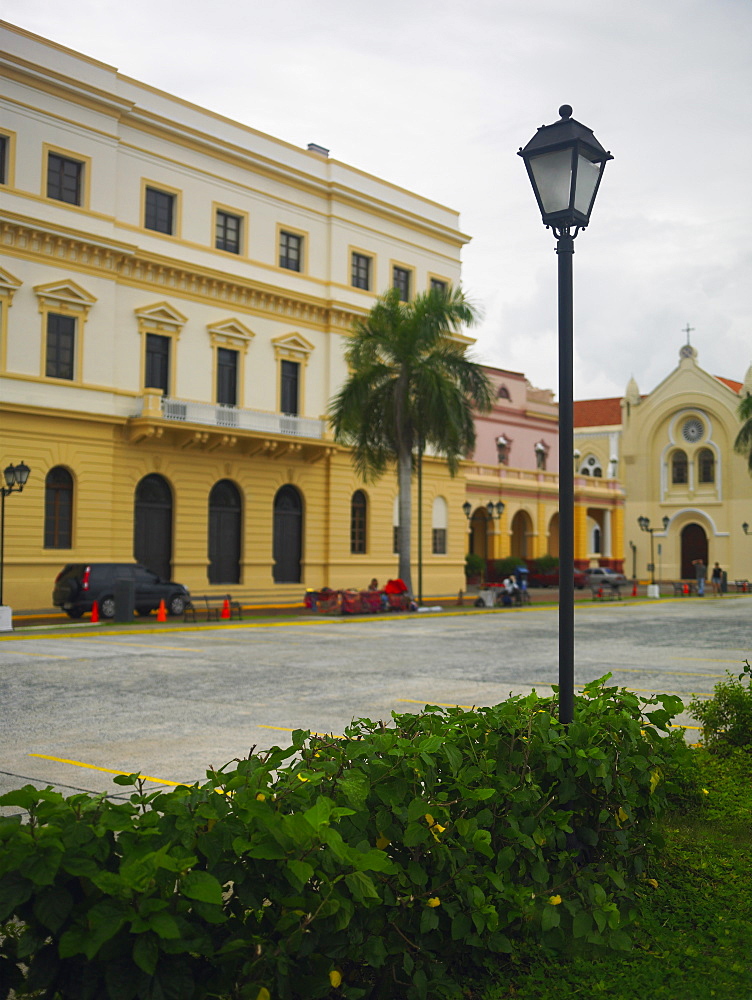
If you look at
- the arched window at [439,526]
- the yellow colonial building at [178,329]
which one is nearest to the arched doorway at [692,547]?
the arched window at [439,526]

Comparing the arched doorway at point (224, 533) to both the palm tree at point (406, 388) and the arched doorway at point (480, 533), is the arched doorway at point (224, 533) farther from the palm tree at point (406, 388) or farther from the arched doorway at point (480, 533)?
the arched doorway at point (480, 533)

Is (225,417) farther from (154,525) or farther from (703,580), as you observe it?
(703,580)

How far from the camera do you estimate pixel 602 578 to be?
53500mm

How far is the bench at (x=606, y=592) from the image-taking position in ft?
138

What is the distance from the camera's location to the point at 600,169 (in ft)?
18.0

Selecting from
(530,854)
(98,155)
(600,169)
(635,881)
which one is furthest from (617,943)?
(98,155)

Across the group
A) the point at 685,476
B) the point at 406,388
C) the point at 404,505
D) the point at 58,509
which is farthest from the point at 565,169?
the point at 685,476

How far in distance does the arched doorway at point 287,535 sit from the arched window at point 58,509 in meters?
8.68

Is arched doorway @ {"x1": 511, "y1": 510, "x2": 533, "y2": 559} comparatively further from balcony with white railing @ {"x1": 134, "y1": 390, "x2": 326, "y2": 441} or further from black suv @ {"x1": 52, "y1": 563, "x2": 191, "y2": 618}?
black suv @ {"x1": 52, "y1": 563, "x2": 191, "y2": 618}

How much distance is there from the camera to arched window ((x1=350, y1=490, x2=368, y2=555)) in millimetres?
→ 39312

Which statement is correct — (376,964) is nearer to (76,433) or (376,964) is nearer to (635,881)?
(635,881)

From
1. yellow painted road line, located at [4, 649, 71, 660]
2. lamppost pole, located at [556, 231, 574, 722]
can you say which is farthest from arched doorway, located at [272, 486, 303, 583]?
lamppost pole, located at [556, 231, 574, 722]

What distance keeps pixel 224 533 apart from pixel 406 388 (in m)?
8.72

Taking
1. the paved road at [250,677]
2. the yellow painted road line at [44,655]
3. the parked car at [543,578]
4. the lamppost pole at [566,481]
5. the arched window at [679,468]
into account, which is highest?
the arched window at [679,468]
